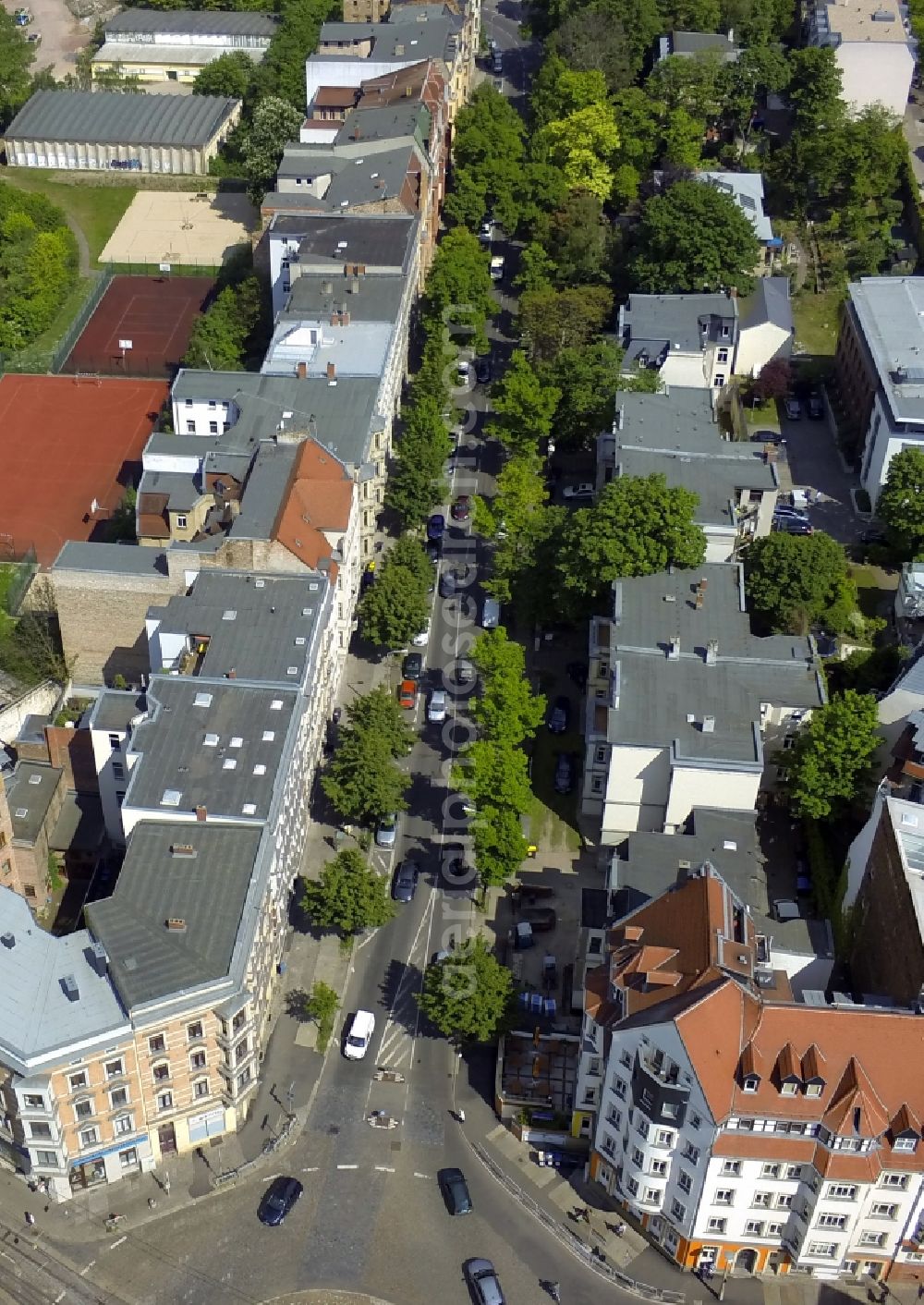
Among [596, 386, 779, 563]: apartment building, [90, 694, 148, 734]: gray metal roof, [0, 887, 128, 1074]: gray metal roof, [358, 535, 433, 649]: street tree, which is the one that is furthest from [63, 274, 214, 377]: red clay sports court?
[0, 887, 128, 1074]: gray metal roof

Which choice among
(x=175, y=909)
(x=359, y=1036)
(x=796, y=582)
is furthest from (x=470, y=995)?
(x=796, y=582)

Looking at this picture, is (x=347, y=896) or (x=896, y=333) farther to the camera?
(x=896, y=333)

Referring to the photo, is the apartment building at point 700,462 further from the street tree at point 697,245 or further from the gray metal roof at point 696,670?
the street tree at point 697,245

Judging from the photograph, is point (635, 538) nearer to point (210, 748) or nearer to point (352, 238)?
point (210, 748)

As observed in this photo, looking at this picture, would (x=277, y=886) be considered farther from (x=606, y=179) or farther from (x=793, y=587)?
(x=606, y=179)

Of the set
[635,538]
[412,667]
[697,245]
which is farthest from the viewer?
[697,245]

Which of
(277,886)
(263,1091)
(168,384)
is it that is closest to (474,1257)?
(263,1091)

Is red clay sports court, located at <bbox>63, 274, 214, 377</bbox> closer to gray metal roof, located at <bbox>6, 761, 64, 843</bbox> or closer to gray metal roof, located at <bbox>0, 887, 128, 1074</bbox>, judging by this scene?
Answer: gray metal roof, located at <bbox>6, 761, 64, 843</bbox>

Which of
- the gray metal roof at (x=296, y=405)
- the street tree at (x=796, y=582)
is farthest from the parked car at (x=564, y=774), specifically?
the gray metal roof at (x=296, y=405)
